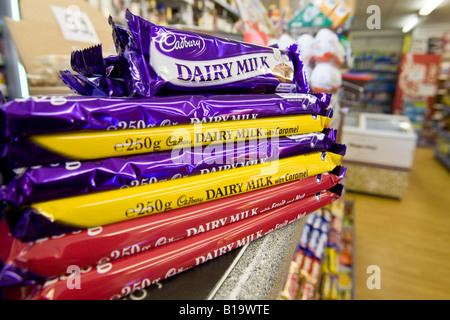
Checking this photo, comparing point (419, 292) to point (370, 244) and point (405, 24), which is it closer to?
point (370, 244)

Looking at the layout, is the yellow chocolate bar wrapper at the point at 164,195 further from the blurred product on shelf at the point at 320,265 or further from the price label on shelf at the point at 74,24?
the price label on shelf at the point at 74,24

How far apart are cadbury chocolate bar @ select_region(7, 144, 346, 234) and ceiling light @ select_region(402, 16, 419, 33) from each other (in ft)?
33.2

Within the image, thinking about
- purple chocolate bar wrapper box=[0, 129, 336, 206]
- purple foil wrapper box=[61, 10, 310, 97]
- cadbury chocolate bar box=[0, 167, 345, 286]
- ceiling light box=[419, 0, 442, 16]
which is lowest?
cadbury chocolate bar box=[0, 167, 345, 286]

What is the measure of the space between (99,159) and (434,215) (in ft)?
13.0

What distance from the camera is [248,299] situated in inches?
13.1

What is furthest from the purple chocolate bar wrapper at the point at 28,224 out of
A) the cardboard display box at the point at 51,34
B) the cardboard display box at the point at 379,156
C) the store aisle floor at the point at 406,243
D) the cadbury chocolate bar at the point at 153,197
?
the cardboard display box at the point at 379,156

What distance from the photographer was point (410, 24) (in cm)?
851

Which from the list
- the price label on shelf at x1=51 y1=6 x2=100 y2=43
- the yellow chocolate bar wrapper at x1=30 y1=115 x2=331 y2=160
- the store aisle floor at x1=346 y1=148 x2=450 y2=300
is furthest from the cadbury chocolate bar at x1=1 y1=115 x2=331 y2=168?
the store aisle floor at x1=346 y1=148 x2=450 y2=300

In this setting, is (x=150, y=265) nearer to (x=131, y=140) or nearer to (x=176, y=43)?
(x=131, y=140)

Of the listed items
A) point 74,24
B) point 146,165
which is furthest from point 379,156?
point 146,165

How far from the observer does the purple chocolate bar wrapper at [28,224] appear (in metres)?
0.29

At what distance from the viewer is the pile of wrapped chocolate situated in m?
0.30

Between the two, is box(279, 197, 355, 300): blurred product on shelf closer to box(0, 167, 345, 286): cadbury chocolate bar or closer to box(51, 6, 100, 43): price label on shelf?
box(0, 167, 345, 286): cadbury chocolate bar
